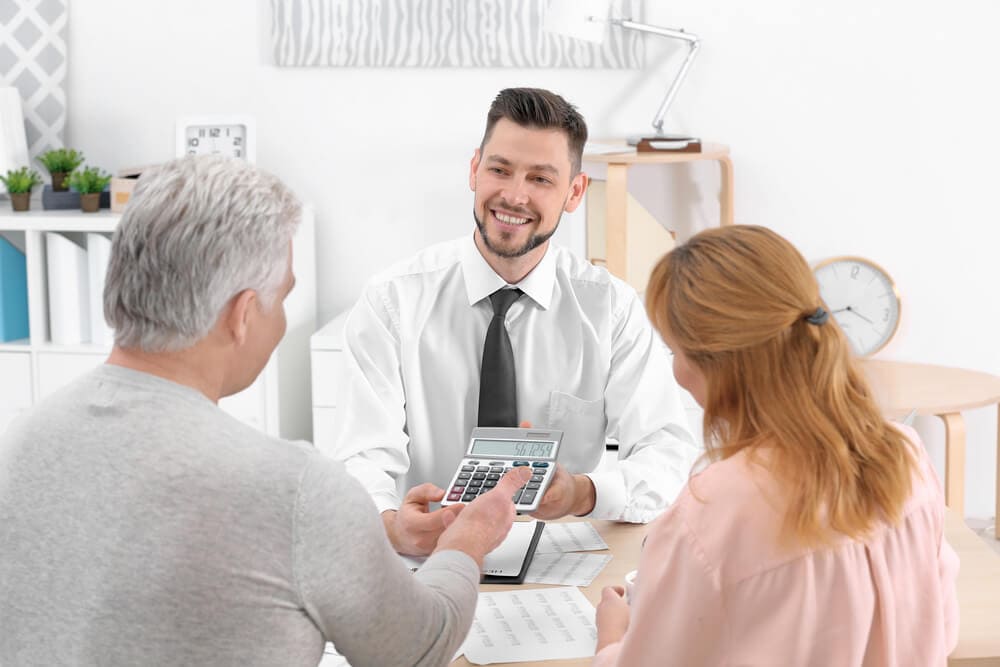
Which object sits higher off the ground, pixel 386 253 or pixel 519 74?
pixel 519 74

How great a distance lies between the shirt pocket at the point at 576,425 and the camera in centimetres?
211

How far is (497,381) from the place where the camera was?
81.0 inches

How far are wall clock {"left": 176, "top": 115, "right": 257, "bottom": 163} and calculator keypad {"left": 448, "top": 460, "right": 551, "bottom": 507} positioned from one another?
1966mm

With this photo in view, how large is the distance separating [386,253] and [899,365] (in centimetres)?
159

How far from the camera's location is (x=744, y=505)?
1178 millimetres

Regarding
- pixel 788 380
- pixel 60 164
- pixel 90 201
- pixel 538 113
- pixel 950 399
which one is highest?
pixel 538 113

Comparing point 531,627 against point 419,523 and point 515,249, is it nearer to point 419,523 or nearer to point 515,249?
point 419,523

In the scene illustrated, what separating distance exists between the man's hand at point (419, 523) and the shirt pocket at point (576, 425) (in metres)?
0.47

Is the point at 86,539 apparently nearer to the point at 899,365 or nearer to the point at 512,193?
the point at 512,193

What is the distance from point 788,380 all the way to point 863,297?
240cm

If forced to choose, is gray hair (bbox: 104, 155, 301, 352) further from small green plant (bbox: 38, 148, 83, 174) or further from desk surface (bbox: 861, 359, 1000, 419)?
small green plant (bbox: 38, 148, 83, 174)

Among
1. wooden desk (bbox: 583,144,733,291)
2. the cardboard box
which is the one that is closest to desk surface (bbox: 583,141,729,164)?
wooden desk (bbox: 583,144,733,291)

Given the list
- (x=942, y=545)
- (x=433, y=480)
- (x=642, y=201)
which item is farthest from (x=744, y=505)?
(x=642, y=201)


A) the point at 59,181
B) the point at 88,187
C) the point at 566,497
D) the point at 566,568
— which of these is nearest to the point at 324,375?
the point at 88,187
